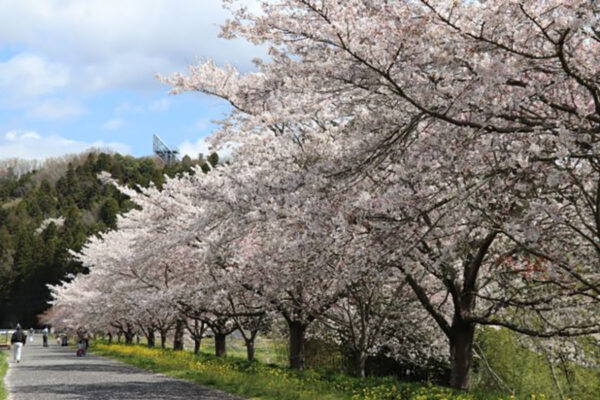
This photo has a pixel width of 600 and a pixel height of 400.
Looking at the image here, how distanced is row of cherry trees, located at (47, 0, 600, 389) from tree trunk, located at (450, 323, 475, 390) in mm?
26

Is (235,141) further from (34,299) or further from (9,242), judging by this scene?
(9,242)

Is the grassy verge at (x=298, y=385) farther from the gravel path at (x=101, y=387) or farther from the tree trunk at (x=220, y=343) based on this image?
the tree trunk at (x=220, y=343)

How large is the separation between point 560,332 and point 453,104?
5.06m

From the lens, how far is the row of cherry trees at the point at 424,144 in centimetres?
624

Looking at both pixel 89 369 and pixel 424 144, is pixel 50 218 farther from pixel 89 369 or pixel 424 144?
pixel 424 144

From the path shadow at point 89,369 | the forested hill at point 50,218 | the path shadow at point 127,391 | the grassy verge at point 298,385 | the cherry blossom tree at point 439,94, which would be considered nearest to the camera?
the cherry blossom tree at point 439,94

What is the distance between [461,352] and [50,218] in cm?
12437

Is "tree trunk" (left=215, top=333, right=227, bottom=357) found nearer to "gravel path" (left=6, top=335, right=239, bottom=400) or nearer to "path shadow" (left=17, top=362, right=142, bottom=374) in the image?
"path shadow" (left=17, top=362, right=142, bottom=374)

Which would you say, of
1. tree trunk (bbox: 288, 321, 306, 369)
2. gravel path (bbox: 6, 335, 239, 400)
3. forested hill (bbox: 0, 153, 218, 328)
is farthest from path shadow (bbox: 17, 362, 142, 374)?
forested hill (bbox: 0, 153, 218, 328)

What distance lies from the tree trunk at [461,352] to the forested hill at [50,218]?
78469 mm

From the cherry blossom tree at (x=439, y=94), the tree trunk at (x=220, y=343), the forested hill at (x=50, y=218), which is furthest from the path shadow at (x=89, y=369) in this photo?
the forested hill at (x=50, y=218)

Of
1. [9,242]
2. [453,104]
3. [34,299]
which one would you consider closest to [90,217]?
[9,242]

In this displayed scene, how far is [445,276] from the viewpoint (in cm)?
1141

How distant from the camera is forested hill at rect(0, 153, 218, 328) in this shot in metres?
99.6
